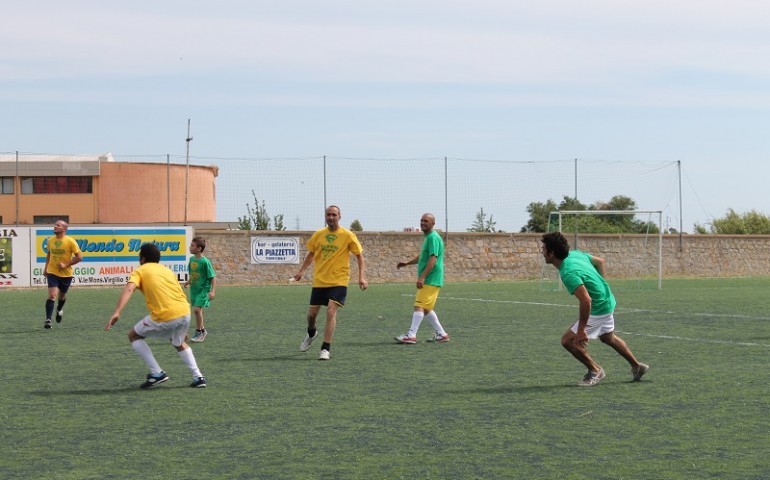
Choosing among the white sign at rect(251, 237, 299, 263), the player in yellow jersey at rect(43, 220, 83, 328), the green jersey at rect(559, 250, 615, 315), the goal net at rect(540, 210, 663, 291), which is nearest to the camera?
the green jersey at rect(559, 250, 615, 315)

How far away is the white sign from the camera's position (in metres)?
38.1

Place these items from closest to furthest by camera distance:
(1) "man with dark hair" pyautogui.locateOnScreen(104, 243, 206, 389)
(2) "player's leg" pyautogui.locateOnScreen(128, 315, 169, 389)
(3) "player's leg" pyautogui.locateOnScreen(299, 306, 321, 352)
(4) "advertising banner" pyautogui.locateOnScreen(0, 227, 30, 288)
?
(1) "man with dark hair" pyautogui.locateOnScreen(104, 243, 206, 389), (2) "player's leg" pyautogui.locateOnScreen(128, 315, 169, 389), (3) "player's leg" pyautogui.locateOnScreen(299, 306, 321, 352), (4) "advertising banner" pyautogui.locateOnScreen(0, 227, 30, 288)

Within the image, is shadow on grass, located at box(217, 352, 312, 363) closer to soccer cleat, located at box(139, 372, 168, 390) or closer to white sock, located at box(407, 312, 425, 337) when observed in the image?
white sock, located at box(407, 312, 425, 337)

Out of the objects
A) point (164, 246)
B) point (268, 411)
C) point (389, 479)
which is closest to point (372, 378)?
point (268, 411)

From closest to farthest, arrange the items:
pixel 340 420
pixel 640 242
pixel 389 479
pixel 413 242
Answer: pixel 389 479 < pixel 340 420 < pixel 413 242 < pixel 640 242

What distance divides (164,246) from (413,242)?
29.6 ft

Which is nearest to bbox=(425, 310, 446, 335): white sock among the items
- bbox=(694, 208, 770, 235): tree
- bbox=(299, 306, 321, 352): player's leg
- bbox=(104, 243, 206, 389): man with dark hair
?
bbox=(299, 306, 321, 352): player's leg

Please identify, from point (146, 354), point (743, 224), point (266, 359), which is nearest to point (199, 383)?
point (146, 354)

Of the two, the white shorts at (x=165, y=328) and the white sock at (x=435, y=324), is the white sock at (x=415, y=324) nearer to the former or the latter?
the white sock at (x=435, y=324)

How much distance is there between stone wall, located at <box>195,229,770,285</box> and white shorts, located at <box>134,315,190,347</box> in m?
26.3

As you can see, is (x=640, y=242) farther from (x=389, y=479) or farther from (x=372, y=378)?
(x=389, y=479)

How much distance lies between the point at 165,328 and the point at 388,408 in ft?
8.42

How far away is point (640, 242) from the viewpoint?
142ft

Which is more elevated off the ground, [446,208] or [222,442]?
[446,208]
